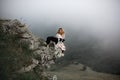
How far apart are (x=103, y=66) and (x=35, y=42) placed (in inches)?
43.3

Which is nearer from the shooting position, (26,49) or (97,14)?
(26,49)

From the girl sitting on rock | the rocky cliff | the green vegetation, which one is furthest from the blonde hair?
the green vegetation

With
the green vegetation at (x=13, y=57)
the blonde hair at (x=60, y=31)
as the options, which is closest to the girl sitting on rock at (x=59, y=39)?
the blonde hair at (x=60, y=31)

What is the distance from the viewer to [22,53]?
21.7 feet

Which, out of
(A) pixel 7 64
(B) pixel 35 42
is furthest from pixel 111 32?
(A) pixel 7 64

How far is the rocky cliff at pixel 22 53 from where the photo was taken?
6.36 m

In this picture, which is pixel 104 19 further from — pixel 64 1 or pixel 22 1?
pixel 22 1

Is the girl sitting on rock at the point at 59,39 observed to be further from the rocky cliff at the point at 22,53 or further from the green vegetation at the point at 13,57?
the green vegetation at the point at 13,57

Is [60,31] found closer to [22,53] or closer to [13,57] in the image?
[22,53]

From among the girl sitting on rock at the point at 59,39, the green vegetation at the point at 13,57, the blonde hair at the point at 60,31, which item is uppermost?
the blonde hair at the point at 60,31

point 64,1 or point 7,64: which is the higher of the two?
point 64,1

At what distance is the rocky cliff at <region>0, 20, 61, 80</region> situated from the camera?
20.9 feet

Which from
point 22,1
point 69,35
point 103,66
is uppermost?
point 22,1

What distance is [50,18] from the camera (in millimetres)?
7020
